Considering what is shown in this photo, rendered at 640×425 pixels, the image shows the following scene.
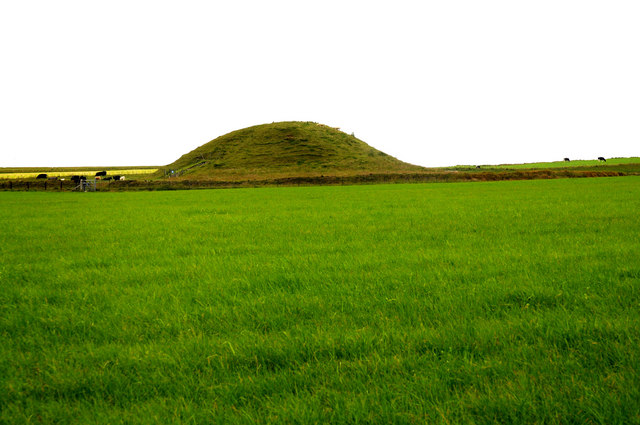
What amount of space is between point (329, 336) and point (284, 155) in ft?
306

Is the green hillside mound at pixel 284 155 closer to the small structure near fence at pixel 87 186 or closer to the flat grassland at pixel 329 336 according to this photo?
the small structure near fence at pixel 87 186

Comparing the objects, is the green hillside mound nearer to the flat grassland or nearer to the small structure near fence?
the small structure near fence

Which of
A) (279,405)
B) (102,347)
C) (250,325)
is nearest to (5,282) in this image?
(102,347)

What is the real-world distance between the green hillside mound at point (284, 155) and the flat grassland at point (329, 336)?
72900mm

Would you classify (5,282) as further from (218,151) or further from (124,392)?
(218,151)

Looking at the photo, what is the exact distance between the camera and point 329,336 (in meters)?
4.62

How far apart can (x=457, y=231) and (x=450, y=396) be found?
33.7 feet

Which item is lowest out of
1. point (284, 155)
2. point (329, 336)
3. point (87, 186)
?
point (329, 336)

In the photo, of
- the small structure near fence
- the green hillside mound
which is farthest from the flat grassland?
the green hillside mound

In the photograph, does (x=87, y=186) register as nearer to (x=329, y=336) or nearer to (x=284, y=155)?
(x=284, y=155)

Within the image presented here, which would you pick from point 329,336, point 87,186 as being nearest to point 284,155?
point 87,186

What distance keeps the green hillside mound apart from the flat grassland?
7290cm

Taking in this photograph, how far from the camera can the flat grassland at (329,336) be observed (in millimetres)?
3387

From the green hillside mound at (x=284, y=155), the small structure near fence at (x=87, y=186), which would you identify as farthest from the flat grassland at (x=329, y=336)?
the green hillside mound at (x=284, y=155)
